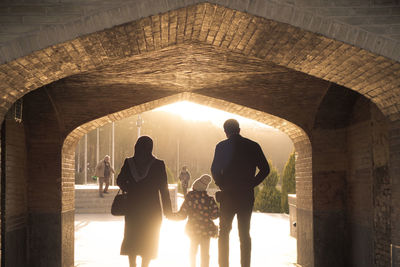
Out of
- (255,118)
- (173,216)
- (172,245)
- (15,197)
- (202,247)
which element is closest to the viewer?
(173,216)

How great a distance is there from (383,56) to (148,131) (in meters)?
75.6

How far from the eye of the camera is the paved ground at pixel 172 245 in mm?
9570

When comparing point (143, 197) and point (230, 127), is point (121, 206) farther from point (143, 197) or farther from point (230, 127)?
point (230, 127)

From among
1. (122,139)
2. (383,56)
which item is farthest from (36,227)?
(122,139)

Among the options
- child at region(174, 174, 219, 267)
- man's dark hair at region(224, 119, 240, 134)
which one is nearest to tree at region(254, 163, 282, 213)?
child at region(174, 174, 219, 267)

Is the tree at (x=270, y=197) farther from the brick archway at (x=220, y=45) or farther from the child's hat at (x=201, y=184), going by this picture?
the brick archway at (x=220, y=45)

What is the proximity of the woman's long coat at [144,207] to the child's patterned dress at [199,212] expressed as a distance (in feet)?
1.62

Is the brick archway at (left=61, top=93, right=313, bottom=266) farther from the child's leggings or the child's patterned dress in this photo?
the child's patterned dress

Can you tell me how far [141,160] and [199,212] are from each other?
3.22 feet

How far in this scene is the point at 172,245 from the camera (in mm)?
11625

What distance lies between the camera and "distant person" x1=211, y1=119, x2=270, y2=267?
5551 millimetres

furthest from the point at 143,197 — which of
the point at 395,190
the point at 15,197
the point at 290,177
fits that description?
the point at 290,177

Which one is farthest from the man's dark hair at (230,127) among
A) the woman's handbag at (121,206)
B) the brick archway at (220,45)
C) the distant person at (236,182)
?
the woman's handbag at (121,206)

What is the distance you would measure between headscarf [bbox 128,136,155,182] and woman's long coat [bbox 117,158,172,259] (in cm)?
4
